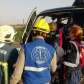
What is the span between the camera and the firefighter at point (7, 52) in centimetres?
558

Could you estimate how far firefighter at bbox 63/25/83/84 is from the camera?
21.1 feet

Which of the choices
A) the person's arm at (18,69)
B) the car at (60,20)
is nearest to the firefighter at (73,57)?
the car at (60,20)

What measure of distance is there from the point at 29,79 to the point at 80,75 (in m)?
Result: 1.38

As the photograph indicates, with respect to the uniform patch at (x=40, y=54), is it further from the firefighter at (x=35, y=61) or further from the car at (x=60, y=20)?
the car at (x=60, y=20)

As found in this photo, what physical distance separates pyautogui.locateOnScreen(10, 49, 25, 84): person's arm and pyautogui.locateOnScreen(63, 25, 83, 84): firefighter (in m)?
1.26

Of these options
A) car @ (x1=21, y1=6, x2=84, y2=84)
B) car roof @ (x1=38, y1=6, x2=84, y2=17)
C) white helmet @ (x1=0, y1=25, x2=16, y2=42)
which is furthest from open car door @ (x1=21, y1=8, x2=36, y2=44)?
white helmet @ (x1=0, y1=25, x2=16, y2=42)

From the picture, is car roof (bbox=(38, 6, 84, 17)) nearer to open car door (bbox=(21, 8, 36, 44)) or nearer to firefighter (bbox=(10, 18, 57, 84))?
open car door (bbox=(21, 8, 36, 44))

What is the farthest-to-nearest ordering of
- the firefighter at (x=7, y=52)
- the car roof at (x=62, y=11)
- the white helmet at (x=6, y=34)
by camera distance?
the car roof at (x=62, y=11) < the white helmet at (x=6, y=34) < the firefighter at (x=7, y=52)

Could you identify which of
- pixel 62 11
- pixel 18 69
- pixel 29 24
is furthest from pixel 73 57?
pixel 18 69

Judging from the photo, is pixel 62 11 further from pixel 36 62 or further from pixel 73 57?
pixel 36 62

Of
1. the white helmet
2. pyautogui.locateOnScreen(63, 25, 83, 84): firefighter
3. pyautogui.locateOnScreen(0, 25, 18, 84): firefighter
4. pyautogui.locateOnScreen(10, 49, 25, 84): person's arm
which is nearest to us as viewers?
pyautogui.locateOnScreen(10, 49, 25, 84): person's arm

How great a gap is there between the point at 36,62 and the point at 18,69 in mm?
270

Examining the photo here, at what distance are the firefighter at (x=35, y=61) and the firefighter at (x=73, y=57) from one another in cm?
84

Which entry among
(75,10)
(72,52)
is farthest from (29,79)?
(75,10)
